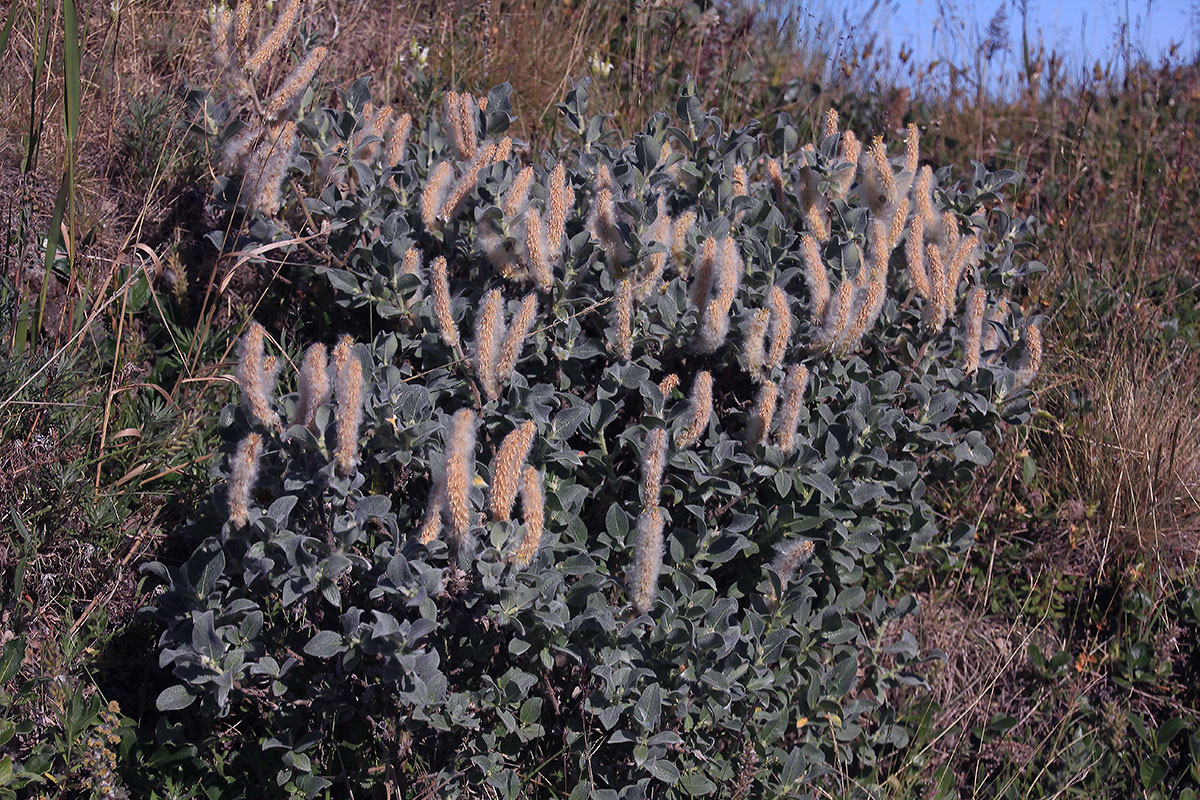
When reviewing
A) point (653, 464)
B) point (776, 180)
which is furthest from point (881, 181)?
point (653, 464)

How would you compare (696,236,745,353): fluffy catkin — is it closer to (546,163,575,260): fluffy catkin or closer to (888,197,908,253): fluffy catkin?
(546,163,575,260): fluffy catkin

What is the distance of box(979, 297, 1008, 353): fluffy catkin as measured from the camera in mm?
3221

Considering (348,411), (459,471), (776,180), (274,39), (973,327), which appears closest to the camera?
(459,471)

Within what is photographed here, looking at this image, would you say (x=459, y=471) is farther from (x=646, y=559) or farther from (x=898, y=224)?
(x=898, y=224)

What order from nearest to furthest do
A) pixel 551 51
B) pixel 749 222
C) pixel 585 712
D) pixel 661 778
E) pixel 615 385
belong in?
1. pixel 661 778
2. pixel 585 712
3. pixel 615 385
4. pixel 749 222
5. pixel 551 51

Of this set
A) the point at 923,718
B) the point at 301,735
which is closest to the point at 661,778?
the point at 301,735

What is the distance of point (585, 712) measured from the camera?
2.54 metres

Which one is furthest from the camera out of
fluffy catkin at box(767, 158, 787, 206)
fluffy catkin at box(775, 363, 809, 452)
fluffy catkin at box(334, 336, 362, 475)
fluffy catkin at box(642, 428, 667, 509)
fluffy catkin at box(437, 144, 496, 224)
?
fluffy catkin at box(767, 158, 787, 206)

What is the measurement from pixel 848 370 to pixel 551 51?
9.11 ft

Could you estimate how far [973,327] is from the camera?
2945 mm

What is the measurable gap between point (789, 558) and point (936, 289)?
931 millimetres

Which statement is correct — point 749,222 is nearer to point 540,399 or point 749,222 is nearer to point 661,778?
point 540,399

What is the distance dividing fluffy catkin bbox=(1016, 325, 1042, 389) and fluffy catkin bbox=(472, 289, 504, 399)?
1.69 m

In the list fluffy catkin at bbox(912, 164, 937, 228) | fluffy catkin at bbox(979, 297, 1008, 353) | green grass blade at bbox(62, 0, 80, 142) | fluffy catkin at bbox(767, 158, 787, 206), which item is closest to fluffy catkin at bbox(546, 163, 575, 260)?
fluffy catkin at bbox(767, 158, 787, 206)
